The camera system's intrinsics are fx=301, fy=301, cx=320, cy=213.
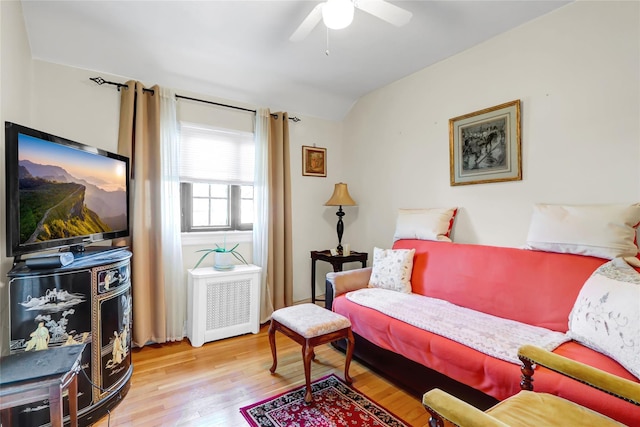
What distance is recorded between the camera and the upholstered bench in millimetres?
1881

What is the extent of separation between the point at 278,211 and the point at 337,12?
2.14 m

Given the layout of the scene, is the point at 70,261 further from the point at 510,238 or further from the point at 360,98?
the point at 360,98

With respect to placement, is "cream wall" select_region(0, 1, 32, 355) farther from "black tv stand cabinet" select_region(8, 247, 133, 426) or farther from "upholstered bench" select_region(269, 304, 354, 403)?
"upholstered bench" select_region(269, 304, 354, 403)

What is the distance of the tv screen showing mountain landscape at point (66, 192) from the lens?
1.56 metres

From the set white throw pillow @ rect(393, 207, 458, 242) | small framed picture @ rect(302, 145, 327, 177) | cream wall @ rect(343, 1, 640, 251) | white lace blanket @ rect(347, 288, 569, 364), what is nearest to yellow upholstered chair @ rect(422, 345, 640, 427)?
white lace blanket @ rect(347, 288, 569, 364)

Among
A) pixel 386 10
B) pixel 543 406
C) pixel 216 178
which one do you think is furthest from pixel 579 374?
pixel 216 178

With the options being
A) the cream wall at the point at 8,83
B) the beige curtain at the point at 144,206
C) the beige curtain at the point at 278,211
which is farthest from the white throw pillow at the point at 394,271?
the cream wall at the point at 8,83

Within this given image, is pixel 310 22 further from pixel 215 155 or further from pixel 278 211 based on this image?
pixel 278 211

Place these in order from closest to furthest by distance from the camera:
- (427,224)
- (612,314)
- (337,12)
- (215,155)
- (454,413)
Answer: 1. (454,413)
2. (612,314)
3. (337,12)
4. (427,224)
5. (215,155)

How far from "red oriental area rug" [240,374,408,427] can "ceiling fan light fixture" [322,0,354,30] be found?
2.21 m

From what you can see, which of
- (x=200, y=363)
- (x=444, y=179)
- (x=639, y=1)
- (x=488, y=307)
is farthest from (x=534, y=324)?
(x=200, y=363)

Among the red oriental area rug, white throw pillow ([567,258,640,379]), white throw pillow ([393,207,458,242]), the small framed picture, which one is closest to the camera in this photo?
white throw pillow ([567,258,640,379])

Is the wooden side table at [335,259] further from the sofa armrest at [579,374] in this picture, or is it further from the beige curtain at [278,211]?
the sofa armrest at [579,374]

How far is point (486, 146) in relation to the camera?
2.48 m
